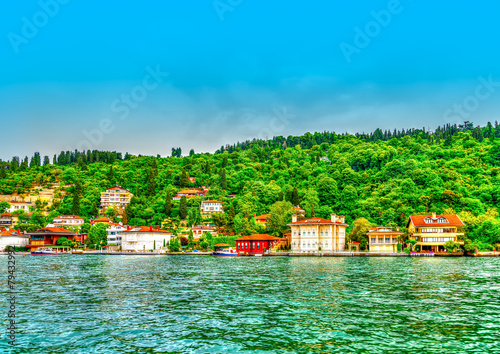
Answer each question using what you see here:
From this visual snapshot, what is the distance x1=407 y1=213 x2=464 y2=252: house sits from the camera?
86438mm

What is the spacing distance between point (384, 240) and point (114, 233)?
73.9 m

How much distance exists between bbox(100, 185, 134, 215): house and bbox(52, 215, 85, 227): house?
25056 mm

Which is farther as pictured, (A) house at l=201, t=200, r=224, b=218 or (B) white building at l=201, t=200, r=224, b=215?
(B) white building at l=201, t=200, r=224, b=215

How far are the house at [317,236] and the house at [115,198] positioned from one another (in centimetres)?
8738

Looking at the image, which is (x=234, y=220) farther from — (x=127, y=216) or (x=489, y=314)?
(x=489, y=314)

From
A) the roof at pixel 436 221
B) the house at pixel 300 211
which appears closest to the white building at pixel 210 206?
the house at pixel 300 211

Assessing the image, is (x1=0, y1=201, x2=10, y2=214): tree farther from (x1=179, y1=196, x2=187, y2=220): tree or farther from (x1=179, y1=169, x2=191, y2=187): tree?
(x1=179, y1=196, x2=187, y2=220): tree

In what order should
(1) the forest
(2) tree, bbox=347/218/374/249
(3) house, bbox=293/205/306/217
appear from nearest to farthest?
(2) tree, bbox=347/218/374/249 → (1) the forest → (3) house, bbox=293/205/306/217

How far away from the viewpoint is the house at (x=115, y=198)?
542 ft

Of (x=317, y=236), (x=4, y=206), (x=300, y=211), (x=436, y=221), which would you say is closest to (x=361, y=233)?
(x=317, y=236)

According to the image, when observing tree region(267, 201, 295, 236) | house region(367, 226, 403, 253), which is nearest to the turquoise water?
house region(367, 226, 403, 253)

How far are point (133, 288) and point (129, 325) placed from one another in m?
12.8

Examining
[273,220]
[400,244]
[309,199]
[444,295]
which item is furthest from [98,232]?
[444,295]

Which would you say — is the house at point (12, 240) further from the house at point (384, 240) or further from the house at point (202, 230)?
the house at point (384, 240)
